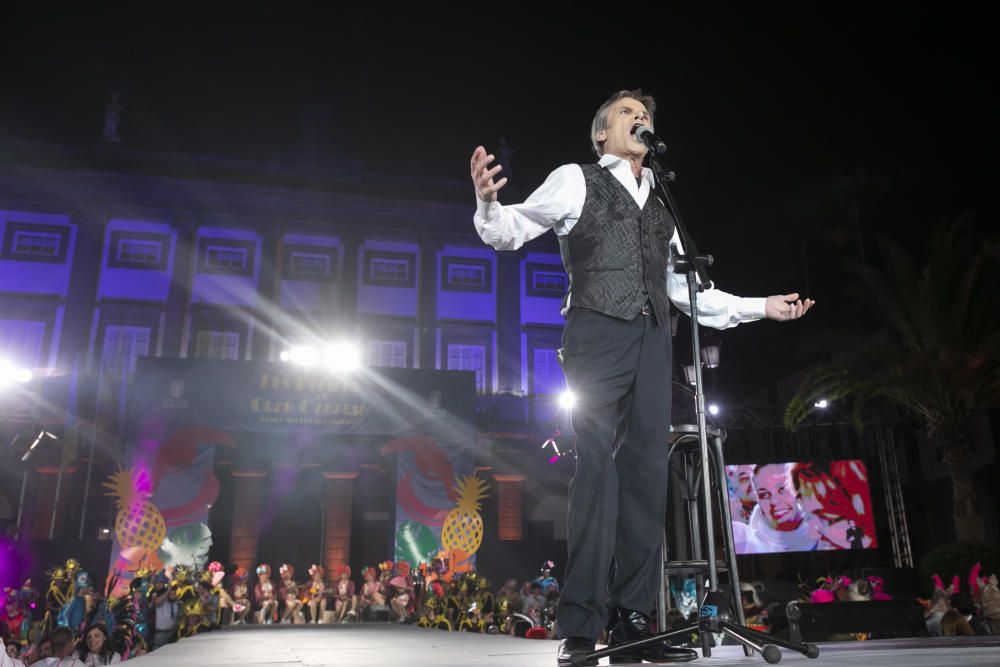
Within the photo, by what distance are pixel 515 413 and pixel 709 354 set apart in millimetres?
12123

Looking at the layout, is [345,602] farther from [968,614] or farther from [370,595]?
[968,614]

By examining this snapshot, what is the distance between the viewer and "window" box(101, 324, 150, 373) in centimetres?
2222

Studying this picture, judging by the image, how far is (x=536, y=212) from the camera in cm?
270

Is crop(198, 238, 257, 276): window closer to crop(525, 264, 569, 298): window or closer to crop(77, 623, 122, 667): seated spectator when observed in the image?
crop(525, 264, 569, 298): window

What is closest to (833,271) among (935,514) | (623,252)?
(935,514)

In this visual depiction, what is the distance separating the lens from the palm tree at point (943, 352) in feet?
42.2

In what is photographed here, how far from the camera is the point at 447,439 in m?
18.8

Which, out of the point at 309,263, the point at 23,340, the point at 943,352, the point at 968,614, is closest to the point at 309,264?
the point at 309,263

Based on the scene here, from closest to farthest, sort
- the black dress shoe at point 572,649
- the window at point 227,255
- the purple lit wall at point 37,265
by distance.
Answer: the black dress shoe at point 572,649
the purple lit wall at point 37,265
the window at point 227,255

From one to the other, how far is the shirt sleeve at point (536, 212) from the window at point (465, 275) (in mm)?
22419

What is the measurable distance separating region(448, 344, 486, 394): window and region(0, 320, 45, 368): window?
38.0 feet

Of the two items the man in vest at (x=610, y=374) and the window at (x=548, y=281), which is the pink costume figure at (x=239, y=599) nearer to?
the window at (x=548, y=281)

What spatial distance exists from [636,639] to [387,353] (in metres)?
22.1

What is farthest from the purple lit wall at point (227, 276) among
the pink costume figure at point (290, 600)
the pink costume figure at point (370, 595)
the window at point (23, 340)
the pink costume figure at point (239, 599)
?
the pink costume figure at point (370, 595)
